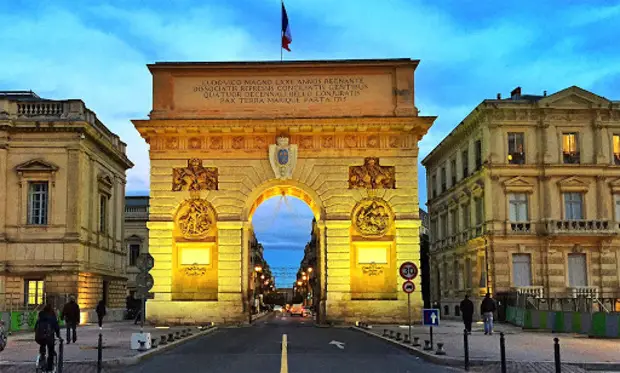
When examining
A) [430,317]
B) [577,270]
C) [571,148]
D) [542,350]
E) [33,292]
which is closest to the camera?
[542,350]

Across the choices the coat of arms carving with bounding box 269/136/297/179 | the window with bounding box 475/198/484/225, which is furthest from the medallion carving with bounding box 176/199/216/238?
the window with bounding box 475/198/484/225

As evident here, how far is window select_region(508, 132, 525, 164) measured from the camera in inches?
1816

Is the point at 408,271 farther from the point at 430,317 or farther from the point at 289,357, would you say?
the point at 289,357

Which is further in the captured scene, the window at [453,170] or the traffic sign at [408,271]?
the window at [453,170]

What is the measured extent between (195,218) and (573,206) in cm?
2213

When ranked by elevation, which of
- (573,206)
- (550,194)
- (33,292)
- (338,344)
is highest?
(550,194)

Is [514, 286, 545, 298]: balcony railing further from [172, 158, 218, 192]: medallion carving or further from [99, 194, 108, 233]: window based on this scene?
[99, 194, 108, 233]: window

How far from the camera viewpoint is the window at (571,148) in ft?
151

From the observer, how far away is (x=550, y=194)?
4541cm

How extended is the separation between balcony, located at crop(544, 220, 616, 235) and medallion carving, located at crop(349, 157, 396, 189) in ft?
38.2

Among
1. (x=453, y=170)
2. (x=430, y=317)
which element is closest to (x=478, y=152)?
(x=453, y=170)

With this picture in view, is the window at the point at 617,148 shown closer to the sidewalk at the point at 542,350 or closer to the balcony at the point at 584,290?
the balcony at the point at 584,290

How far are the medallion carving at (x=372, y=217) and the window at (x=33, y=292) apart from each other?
59.5 ft

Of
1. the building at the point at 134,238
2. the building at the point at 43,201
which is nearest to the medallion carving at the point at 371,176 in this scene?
the building at the point at 43,201
